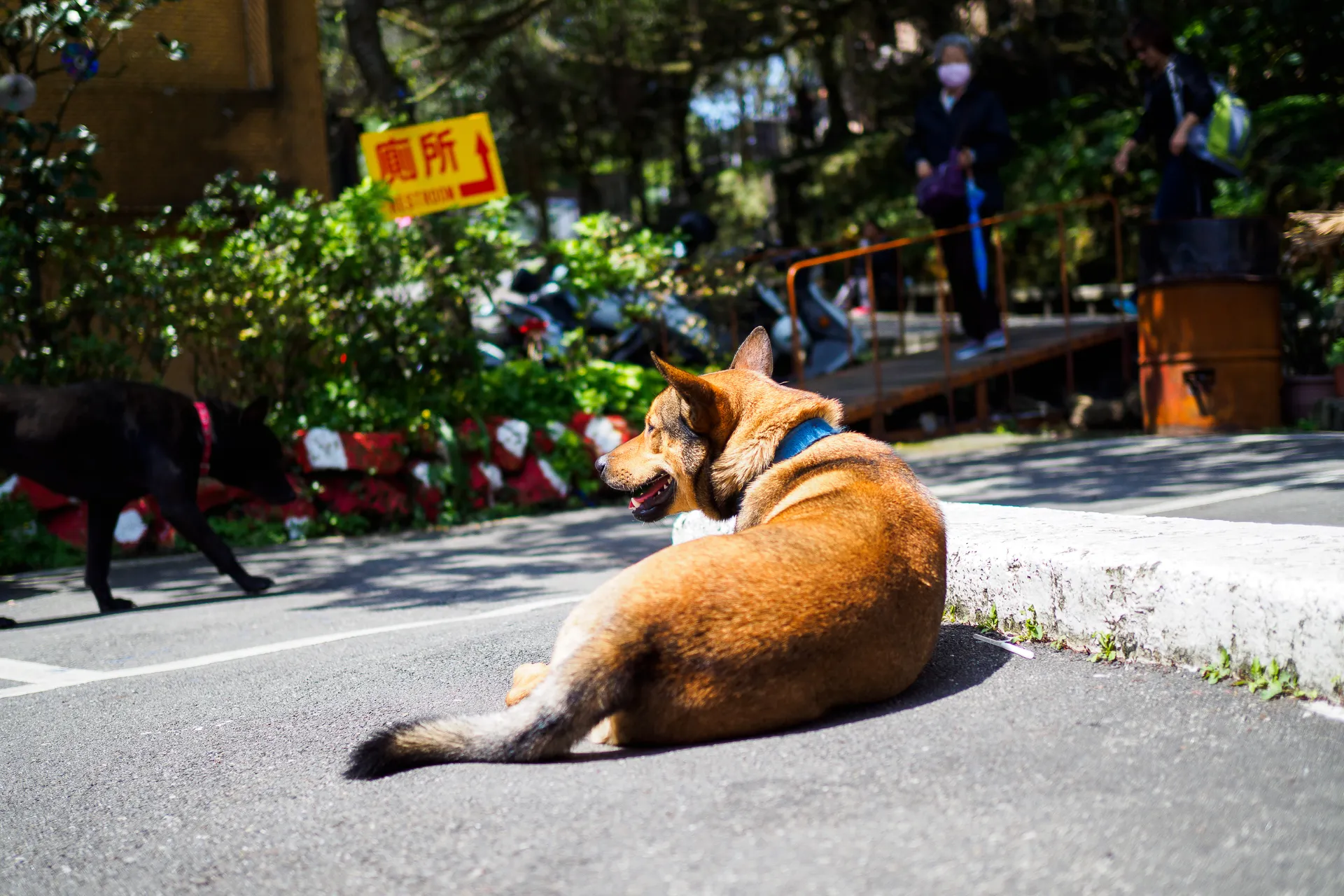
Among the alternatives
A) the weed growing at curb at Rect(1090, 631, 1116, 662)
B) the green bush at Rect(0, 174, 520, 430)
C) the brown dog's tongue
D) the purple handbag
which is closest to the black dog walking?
the green bush at Rect(0, 174, 520, 430)

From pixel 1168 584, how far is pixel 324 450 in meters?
7.01

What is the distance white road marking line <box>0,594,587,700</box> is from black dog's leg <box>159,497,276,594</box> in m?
1.43

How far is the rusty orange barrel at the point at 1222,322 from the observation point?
33.1ft

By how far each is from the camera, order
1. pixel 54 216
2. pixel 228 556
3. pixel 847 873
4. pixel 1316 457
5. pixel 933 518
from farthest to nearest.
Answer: pixel 54 216 → pixel 1316 457 → pixel 228 556 → pixel 933 518 → pixel 847 873

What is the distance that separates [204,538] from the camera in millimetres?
6887

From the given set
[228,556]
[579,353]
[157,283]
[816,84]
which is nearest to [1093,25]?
[816,84]

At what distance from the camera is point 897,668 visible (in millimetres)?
3367

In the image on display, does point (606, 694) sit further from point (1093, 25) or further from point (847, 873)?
point (1093, 25)

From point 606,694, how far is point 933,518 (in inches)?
50.4

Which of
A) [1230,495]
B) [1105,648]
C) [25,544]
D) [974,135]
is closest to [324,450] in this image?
[25,544]

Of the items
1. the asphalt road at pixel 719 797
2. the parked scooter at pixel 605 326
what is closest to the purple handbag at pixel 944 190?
the parked scooter at pixel 605 326

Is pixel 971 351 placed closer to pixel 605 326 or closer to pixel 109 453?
pixel 605 326

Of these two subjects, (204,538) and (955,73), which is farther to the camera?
(955,73)

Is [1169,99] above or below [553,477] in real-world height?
above
